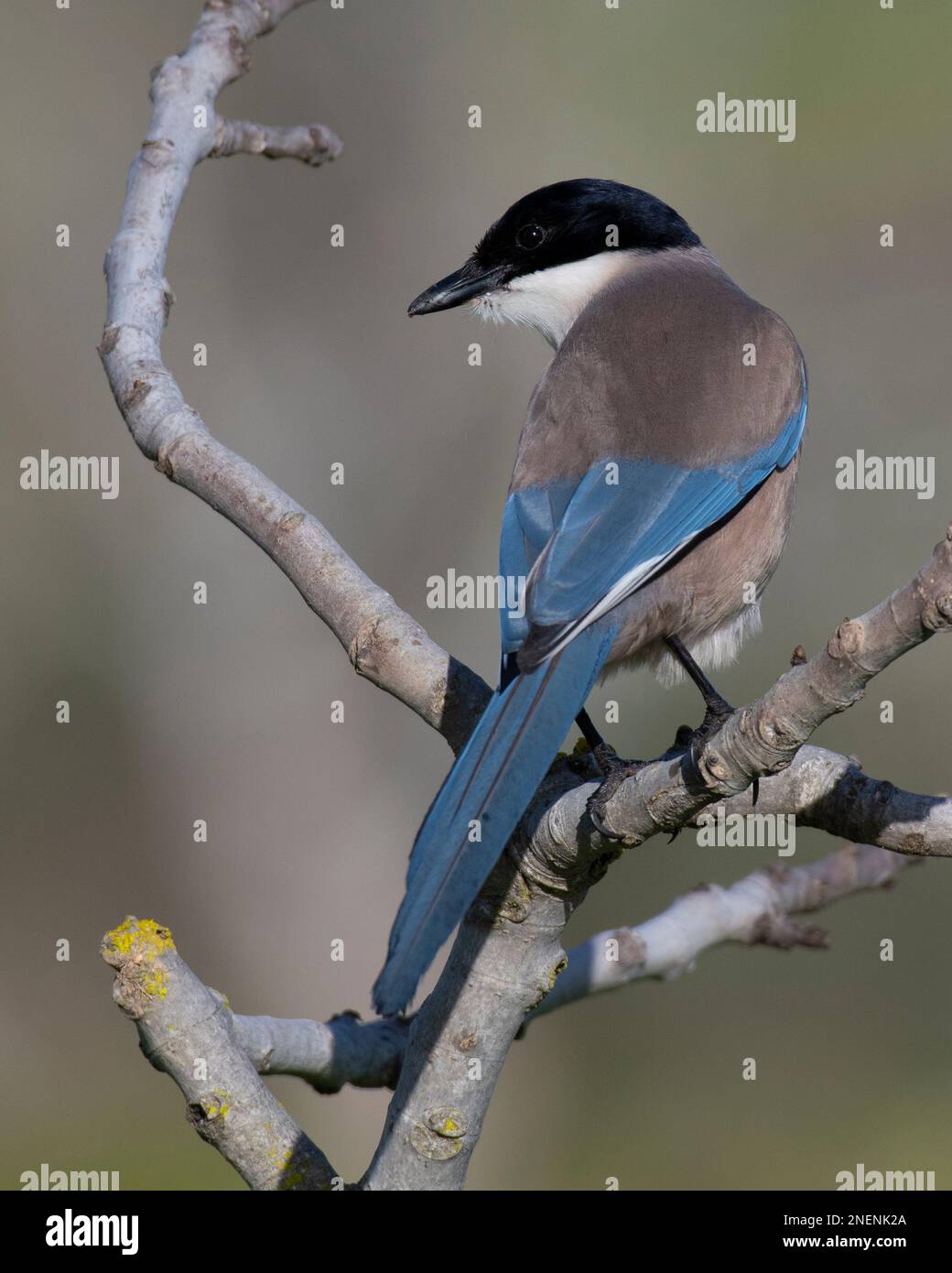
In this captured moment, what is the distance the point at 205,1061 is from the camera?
255 cm

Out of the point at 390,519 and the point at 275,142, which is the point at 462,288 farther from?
the point at 390,519

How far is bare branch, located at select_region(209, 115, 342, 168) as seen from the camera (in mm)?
3807

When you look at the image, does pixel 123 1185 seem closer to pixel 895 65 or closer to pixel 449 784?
pixel 449 784

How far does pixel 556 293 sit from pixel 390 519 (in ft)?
7.68

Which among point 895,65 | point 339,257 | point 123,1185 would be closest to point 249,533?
point 123,1185

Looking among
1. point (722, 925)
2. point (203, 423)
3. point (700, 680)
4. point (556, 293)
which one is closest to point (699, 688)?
point (700, 680)

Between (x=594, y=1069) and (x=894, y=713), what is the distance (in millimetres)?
2069

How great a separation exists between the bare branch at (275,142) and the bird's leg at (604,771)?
167 cm

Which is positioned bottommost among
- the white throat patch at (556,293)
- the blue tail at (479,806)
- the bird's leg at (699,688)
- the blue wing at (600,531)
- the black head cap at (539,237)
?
the blue tail at (479,806)

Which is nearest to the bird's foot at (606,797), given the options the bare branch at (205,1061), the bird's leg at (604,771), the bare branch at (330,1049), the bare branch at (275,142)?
the bird's leg at (604,771)

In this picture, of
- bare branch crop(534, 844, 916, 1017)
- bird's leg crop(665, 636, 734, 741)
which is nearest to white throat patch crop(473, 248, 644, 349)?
bird's leg crop(665, 636, 734, 741)

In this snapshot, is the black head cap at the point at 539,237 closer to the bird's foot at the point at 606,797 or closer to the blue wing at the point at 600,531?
the blue wing at the point at 600,531

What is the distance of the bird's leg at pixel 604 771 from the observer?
2.46 meters

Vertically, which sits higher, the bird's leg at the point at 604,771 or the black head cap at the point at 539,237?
the black head cap at the point at 539,237
